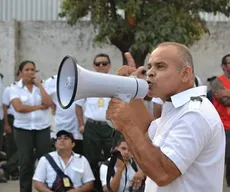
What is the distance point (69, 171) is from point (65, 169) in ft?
0.16

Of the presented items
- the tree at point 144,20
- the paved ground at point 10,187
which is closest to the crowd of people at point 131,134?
the paved ground at point 10,187

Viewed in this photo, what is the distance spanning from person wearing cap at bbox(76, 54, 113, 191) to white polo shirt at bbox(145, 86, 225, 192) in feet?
13.0

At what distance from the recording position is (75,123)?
7.22 m

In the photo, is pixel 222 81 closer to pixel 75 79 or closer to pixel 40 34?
pixel 75 79

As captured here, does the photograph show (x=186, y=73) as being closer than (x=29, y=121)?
Yes

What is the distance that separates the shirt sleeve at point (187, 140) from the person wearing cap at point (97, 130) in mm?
4047

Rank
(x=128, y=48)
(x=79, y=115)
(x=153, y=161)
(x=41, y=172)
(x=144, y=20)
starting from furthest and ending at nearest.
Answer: (x=128, y=48) → (x=144, y=20) → (x=79, y=115) → (x=41, y=172) → (x=153, y=161)

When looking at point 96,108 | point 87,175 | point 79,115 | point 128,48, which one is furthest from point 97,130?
point 128,48

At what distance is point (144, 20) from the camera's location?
27.3 feet

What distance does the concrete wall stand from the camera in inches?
411

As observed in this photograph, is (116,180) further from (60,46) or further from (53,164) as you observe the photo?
(60,46)

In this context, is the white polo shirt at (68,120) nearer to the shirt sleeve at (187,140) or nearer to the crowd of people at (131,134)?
the crowd of people at (131,134)

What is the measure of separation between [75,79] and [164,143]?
507mm

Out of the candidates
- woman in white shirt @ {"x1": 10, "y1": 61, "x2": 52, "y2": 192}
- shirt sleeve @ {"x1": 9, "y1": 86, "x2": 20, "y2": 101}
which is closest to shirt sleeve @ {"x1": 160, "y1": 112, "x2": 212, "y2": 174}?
woman in white shirt @ {"x1": 10, "y1": 61, "x2": 52, "y2": 192}
